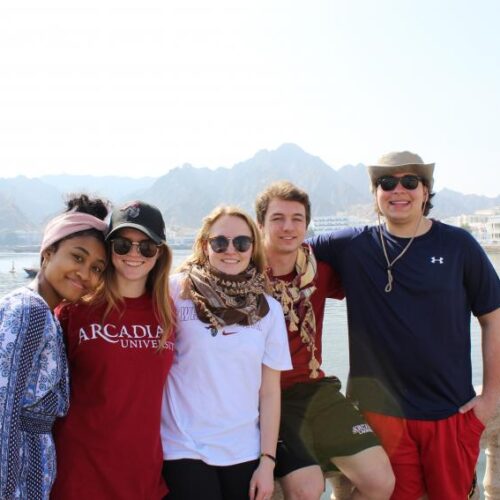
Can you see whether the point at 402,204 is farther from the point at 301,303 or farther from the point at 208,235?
the point at 208,235

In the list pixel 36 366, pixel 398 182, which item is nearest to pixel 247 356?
pixel 36 366

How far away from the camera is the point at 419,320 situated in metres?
3.49

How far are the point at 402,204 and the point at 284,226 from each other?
2.77ft

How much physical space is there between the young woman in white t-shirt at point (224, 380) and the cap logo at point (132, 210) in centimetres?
53

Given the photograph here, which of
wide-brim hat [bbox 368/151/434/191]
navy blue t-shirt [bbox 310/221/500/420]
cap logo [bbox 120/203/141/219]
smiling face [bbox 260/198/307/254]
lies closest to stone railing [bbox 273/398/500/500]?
navy blue t-shirt [bbox 310/221/500/420]

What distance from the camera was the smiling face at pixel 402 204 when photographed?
3686 mm

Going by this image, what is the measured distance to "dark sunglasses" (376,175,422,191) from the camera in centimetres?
371

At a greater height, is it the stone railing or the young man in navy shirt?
the young man in navy shirt

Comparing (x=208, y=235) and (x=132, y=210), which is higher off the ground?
(x=132, y=210)

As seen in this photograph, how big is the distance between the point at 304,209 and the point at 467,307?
1320 mm

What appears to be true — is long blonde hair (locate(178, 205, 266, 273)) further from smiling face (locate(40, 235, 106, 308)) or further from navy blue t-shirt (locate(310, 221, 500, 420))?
navy blue t-shirt (locate(310, 221, 500, 420))

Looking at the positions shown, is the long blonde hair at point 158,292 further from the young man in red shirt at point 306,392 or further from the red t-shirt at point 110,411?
the young man in red shirt at point 306,392

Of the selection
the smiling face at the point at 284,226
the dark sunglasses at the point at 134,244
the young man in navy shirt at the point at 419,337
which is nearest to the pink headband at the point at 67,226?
the dark sunglasses at the point at 134,244

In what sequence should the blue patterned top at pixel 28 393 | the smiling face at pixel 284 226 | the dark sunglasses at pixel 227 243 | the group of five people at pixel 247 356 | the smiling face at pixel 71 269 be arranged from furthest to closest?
the smiling face at pixel 284 226 → the dark sunglasses at pixel 227 243 → the smiling face at pixel 71 269 → the group of five people at pixel 247 356 → the blue patterned top at pixel 28 393
